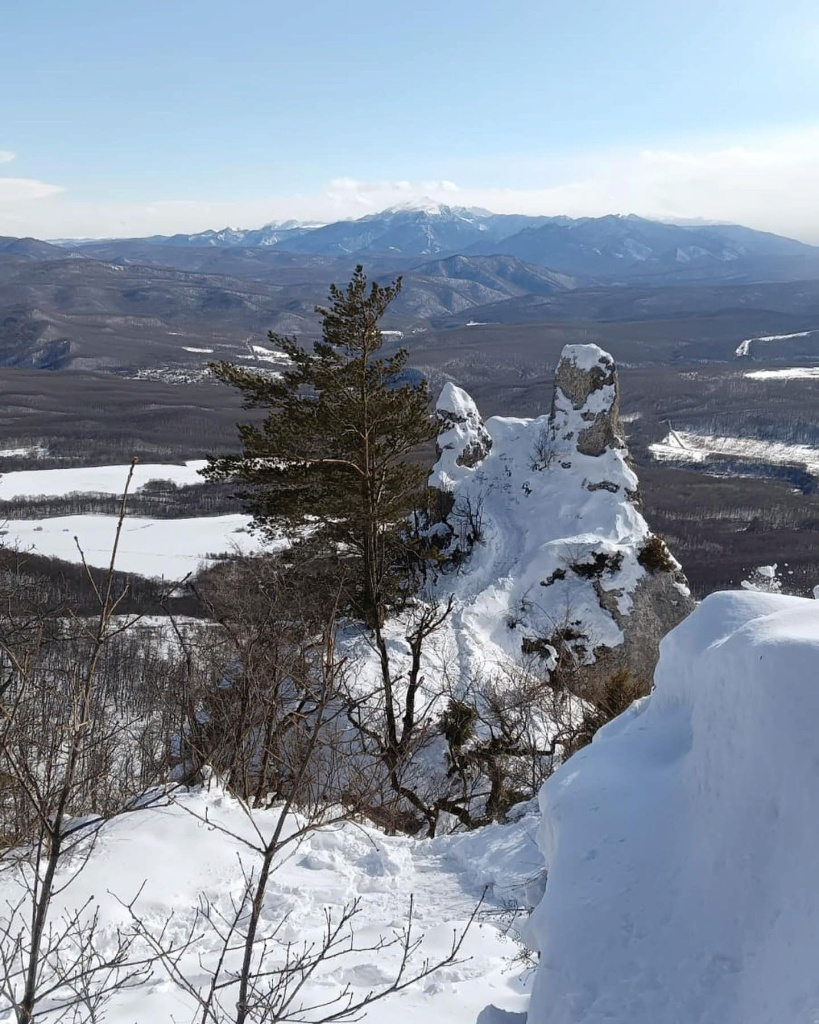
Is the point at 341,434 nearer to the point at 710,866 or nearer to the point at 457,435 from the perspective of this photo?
the point at 710,866

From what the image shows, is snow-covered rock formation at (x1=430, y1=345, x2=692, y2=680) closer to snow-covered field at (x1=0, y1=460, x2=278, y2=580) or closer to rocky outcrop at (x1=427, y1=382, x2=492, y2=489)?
rocky outcrop at (x1=427, y1=382, x2=492, y2=489)

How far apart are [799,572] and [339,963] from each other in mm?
72949

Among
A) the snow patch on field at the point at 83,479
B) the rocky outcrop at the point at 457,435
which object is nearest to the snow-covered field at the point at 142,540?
the snow patch on field at the point at 83,479

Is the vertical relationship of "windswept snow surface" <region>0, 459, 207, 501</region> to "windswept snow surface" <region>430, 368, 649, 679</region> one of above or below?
below

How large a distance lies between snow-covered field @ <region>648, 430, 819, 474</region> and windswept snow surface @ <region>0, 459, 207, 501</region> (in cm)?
6905

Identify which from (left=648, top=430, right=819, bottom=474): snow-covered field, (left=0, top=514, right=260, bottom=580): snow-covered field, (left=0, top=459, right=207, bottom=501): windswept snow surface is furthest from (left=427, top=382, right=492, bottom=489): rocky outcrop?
(left=648, top=430, right=819, bottom=474): snow-covered field

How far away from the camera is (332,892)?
8227 millimetres

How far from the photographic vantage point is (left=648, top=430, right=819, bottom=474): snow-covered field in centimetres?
12269

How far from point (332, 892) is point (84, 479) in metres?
98.1

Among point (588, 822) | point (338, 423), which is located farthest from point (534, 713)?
point (588, 822)

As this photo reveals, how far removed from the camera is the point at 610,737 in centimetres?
617

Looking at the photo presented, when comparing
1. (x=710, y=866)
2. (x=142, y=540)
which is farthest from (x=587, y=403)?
(x=142, y=540)

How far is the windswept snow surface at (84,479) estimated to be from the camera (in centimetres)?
9125

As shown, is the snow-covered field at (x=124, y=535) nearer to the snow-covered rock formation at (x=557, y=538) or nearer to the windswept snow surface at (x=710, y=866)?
the snow-covered rock formation at (x=557, y=538)
